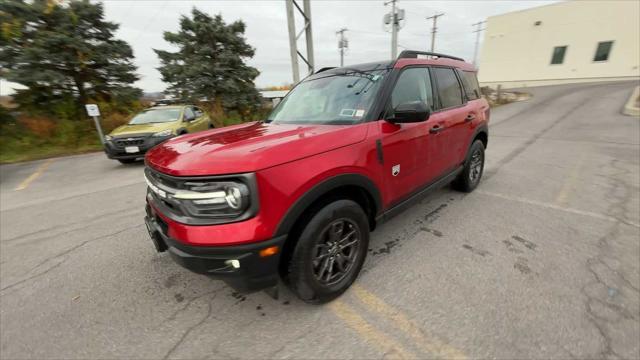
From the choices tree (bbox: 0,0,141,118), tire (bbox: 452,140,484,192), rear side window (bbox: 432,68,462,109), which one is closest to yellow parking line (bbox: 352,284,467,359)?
rear side window (bbox: 432,68,462,109)

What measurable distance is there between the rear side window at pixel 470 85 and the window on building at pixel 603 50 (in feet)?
116

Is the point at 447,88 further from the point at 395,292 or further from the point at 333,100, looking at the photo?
the point at 395,292

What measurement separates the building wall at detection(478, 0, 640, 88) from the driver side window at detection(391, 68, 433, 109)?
36.7 m

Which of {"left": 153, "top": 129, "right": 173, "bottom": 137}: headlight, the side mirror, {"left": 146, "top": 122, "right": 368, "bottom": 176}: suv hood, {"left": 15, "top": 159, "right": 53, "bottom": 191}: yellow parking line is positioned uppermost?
the side mirror

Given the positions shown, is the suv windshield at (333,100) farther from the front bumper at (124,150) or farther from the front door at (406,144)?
the front bumper at (124,150)

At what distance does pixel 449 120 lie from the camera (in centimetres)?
323

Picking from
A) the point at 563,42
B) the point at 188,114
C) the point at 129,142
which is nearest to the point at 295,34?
the point at 188,114

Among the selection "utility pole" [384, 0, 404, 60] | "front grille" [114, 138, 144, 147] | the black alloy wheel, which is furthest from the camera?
"utility pole" [384, 0, 404, 60]

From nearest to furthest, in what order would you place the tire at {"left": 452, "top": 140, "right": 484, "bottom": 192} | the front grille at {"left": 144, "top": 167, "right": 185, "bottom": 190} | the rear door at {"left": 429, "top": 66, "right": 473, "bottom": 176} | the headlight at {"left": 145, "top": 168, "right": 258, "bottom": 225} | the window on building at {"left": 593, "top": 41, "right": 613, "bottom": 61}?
the headlight at {"left": 145, "top": 168, "right": 258, "bottom": 225} → the front grille at {"left": 144, "top": 167, "right": 185, "bottom": 190} → the rear door at {"left": 429, "top": 66, "right": 473, "bottom": 176} → the tire at {"left": 452, "top": 140, "right": 484, "bottom": 192} → the window on building at {"left": 593, "top": 41, "right": 613, "bottom": 61}

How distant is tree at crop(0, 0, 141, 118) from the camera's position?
9.56 meters

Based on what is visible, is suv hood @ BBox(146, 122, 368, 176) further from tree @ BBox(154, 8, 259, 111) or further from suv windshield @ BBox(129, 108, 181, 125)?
tree @ BBox(154, 8, 259, 111)

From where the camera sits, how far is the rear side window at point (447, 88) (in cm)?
324

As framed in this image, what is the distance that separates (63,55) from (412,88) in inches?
522

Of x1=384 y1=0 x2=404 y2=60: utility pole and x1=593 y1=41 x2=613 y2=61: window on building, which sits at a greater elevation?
x1=384 y1=0 x2=404 y2=60: utility pole
